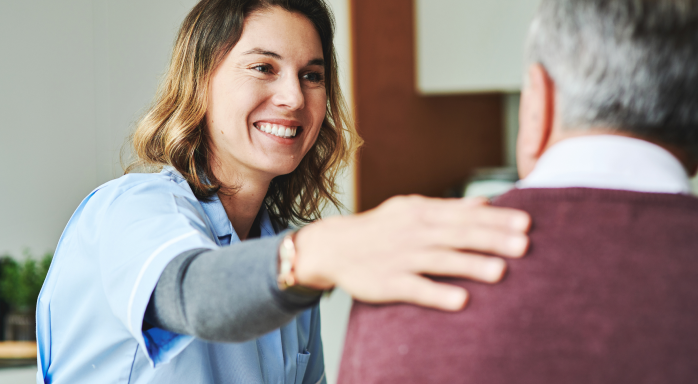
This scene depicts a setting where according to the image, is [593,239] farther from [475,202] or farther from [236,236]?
[236,236]

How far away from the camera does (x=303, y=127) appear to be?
125 centimetres

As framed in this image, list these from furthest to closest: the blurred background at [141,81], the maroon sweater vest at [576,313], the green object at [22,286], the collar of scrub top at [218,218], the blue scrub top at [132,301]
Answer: the blurred background at [141,81] → the green object at [22,286] → the collar of scrub top at [218,218] → the blue scrub top at [132,301] → the maroon sweater vest at [576,313]

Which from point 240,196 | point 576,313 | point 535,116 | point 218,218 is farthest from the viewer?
point 240,196

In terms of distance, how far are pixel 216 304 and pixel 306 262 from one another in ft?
0.34

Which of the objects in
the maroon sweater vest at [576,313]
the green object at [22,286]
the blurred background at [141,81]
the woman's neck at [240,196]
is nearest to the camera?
the maroon sweater vest at [576,313]

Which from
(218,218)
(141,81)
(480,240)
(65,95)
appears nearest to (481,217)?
(480,240)

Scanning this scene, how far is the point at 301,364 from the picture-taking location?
1.21 meters

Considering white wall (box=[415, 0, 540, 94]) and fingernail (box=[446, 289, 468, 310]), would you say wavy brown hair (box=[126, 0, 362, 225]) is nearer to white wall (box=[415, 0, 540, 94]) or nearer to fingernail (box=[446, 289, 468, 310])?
fingernail (box=[446, 289, 468, 310])

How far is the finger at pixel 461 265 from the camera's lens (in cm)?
51

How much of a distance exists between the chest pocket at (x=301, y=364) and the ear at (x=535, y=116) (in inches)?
28.1

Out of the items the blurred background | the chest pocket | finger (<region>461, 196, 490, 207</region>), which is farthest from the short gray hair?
the blurred background

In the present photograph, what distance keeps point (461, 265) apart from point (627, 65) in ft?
0.75

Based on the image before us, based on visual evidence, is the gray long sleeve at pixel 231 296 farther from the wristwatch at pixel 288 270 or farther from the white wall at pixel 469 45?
the white wall at pixel 469 45

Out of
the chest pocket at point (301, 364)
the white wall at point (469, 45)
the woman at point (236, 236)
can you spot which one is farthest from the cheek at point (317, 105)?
the white wall at point (469, 45)
